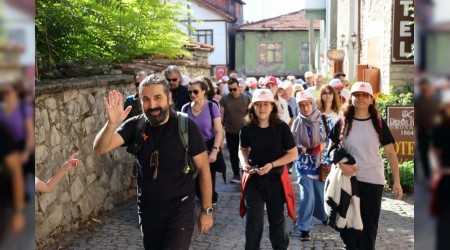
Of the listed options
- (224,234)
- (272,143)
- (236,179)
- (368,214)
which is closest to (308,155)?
(224,234)

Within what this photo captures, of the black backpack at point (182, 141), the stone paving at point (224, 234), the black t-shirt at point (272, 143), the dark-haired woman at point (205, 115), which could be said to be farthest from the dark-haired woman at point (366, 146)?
the dark-haired woman at point (205, 115)

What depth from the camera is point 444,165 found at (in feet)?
4.27

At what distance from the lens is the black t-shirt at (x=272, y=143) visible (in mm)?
6145

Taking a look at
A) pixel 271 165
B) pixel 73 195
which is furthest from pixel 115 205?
pixel 271 165

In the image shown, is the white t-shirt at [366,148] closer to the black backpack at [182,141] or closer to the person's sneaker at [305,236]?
the black backpack at [182,141]

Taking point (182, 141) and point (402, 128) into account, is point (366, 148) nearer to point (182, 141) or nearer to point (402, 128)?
point (182, 141)

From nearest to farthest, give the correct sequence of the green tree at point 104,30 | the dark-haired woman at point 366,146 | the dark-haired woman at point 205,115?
the dark-haired woman at point 366,146, the dark-haired woman at point 205,115, the green tree at point 104,30

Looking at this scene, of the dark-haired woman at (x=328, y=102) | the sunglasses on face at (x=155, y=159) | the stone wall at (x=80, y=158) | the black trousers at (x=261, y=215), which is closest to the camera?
the sunglasses on face at (x=155, y=159)

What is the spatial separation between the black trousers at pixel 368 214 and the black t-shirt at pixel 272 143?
0.77 metres

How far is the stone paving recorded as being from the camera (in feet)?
23.5

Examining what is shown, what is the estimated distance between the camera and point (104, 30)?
12.8m

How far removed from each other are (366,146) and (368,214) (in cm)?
58

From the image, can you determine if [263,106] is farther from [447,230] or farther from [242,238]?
[447,230]

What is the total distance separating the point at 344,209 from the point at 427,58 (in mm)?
4558
